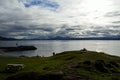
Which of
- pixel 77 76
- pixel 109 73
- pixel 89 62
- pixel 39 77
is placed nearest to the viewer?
pixel 39 77

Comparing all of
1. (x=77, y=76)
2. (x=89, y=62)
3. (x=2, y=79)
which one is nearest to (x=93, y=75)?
(x=77, y=76)

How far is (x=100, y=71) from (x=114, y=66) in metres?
5.56

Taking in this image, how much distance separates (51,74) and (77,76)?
4.50 meters

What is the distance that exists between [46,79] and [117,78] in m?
12.1

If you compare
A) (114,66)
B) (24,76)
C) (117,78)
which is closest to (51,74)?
(24,76)

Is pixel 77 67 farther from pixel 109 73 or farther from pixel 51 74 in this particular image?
pixel 51 74

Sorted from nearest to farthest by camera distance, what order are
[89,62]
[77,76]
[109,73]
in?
[77,76]
[109,73]
[89,62]

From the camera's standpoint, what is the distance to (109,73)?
126ft

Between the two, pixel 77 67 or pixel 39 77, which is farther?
pixel 77 67

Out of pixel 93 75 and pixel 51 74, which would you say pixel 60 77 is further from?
pixel 93 75

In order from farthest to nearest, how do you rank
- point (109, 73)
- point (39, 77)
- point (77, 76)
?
1. point (109, 73)
2. point (77, 76)
3. point (39, 77)

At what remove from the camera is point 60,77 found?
32.0 metres

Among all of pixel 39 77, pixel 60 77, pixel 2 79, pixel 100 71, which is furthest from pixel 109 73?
pixel 2 79

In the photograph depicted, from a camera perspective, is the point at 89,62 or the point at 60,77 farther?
the point at 89,62
